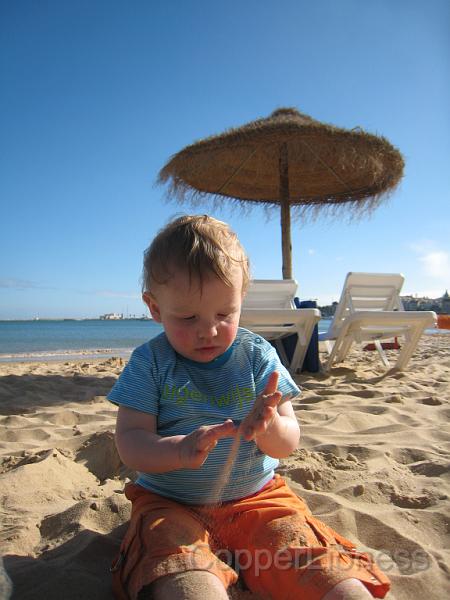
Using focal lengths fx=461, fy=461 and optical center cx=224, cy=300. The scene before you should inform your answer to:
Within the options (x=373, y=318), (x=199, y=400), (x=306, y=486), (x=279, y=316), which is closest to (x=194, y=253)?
(x=199, y=400)

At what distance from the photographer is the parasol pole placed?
6.27 meters

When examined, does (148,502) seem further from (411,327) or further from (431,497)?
(411,327)

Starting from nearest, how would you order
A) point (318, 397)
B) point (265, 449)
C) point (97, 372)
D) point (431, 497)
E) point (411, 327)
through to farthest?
point (265, 449), point (431, 497), point (318, 397), point (411, 327), point (97, 372)

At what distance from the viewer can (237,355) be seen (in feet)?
4.62

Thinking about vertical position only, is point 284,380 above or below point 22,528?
above

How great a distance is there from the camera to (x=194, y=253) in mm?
1248

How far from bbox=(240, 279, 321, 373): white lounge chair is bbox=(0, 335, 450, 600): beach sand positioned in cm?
127

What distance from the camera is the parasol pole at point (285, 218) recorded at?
6.27 metres

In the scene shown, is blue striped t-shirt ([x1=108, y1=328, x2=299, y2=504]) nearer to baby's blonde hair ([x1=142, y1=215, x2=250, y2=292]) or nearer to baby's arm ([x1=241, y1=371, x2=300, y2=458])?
baby's arm ([x1=241, y1=371, x2=300, y2=458])

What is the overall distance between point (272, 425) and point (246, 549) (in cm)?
33

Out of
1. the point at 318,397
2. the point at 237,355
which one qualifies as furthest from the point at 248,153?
the point at 237,355

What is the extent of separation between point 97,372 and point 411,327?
Result: 141 inches

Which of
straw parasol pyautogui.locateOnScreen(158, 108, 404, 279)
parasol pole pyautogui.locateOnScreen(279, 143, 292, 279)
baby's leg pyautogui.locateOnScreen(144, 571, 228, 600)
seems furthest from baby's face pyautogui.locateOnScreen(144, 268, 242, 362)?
parasol pole pyautogui.locateOnScreen(279, 143, 292, 279)

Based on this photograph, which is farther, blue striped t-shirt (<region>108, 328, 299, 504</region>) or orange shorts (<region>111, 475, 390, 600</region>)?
blue striped t-shirt (<region>108, 328, 299, 504</region>)
